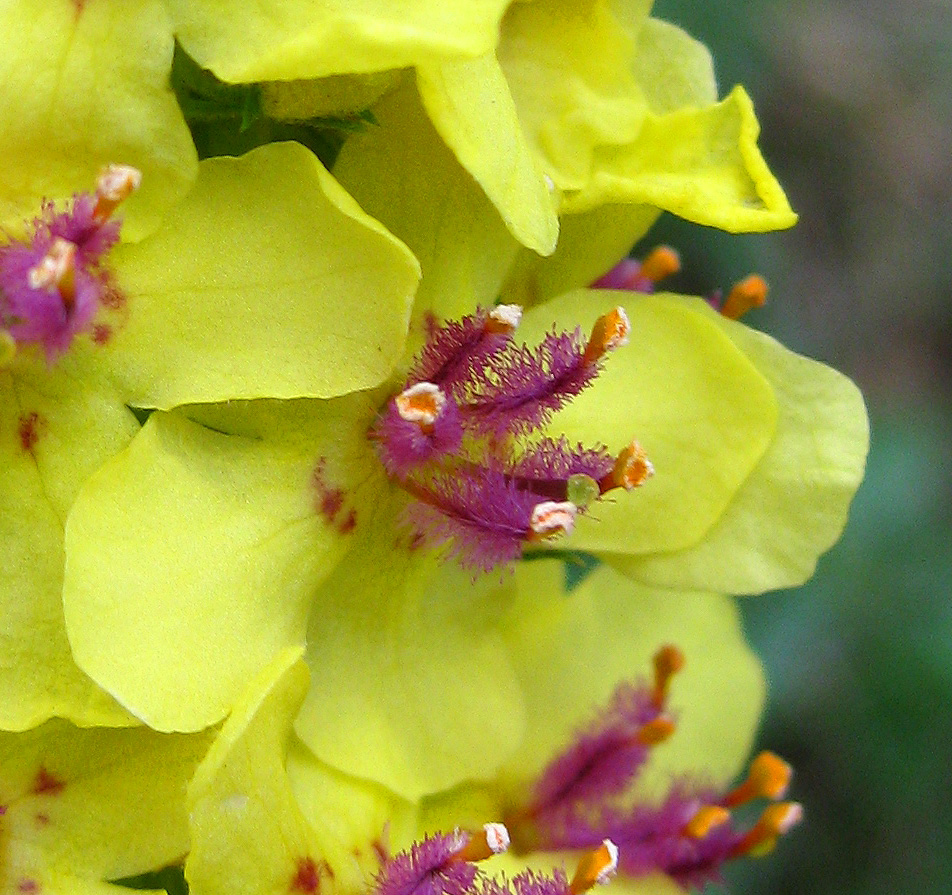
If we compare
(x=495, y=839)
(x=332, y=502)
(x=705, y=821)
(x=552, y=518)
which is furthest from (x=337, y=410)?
(x=705, y=821)

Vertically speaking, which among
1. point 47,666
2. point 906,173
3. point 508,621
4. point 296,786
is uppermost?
point 47,666

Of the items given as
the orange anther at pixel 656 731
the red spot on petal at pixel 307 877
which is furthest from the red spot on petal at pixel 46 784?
the orange anther at pixel 656 731

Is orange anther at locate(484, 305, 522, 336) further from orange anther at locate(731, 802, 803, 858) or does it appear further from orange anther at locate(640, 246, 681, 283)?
orange anther at locate(731, 802, 803, 858)

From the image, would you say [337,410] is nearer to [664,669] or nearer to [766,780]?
[664,669]

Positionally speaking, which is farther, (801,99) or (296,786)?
(801,99)

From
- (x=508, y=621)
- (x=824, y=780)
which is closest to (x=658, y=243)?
(x=824, y=780)

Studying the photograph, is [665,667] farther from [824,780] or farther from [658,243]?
[824,780]
